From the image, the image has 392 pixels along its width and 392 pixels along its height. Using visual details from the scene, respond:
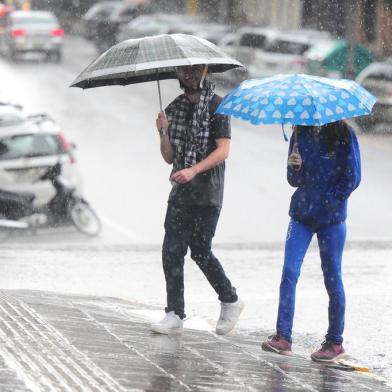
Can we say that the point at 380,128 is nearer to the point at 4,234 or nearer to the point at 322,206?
the point at 4,234

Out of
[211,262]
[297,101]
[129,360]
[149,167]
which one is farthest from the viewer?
[149,167]

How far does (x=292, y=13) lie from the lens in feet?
170

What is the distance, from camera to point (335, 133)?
6555 millimetres

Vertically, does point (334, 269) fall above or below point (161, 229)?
above

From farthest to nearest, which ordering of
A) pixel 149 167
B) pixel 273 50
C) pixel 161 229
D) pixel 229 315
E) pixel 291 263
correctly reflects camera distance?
pixel 273 50
pixel 149 167
pixel 161 229
pixel 229 315
pixel 291 263

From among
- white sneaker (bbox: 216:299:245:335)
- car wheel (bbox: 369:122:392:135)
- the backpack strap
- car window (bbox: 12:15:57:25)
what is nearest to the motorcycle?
white sneaker (bbox: 216:299:245:335)

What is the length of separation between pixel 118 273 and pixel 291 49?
22032 millimetres

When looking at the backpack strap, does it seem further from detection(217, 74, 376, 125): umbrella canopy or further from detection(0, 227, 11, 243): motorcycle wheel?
detection(0, 227, 11, 243): motorcycle wheel

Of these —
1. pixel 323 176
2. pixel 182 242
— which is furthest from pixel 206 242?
pixel 323 176

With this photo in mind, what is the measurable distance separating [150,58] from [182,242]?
1.06m

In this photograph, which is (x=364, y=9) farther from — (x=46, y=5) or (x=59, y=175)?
(x=59, y=175)

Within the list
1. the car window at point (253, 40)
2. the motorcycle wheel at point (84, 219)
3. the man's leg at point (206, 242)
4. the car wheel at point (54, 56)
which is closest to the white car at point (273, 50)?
the car window at point (253, 40)

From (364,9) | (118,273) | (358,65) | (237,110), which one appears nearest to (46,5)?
(364,9)

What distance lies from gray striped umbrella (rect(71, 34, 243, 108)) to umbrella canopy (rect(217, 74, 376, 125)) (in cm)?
30
